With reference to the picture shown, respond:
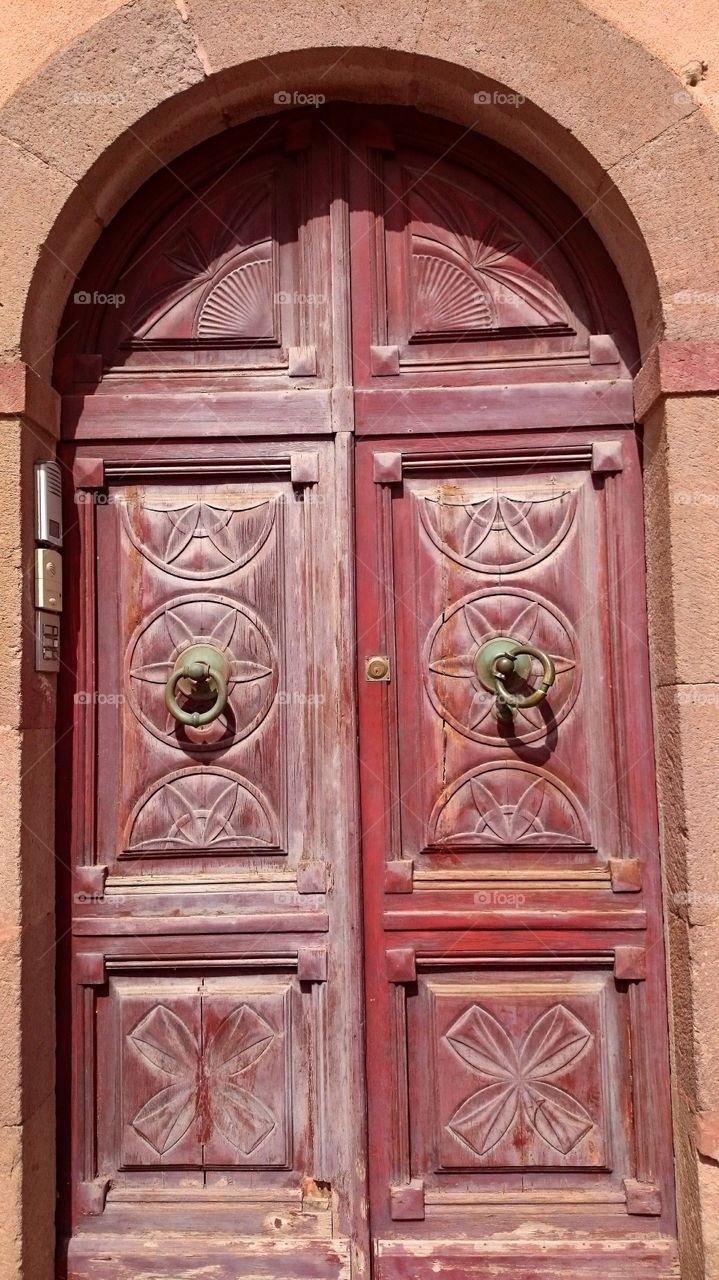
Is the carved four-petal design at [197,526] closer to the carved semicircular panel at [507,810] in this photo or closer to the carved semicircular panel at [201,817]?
the carved semicircular panel at [201,817]

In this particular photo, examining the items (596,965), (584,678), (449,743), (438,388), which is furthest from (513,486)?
(596,965)

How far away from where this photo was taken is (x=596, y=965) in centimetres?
268

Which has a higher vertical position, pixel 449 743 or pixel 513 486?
pixel 513 486

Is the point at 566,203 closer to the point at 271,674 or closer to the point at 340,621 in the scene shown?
the point at 340,621

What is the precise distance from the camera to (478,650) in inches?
109

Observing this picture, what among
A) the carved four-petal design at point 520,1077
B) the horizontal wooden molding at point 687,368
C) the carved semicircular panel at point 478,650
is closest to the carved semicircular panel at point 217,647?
the carved semicircular panel at point 478,650

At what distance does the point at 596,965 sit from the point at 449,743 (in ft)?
2.48

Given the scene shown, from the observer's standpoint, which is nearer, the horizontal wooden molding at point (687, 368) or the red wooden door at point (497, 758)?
the horizontal wooden molding at point (687, 368)

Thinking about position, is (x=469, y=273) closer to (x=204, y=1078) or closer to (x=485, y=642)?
(x=485, y=642)

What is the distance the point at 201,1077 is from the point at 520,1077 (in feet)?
3.02

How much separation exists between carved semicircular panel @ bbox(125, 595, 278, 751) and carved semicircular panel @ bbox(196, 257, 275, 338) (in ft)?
2.69

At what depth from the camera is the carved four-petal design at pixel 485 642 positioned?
108 inches

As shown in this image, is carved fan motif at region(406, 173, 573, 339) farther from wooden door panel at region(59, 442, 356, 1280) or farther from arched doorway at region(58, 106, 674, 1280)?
wooden door panel at region(59, 442, 356, 1280)

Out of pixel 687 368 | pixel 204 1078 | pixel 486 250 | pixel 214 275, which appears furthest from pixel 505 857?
pixel 214 275
